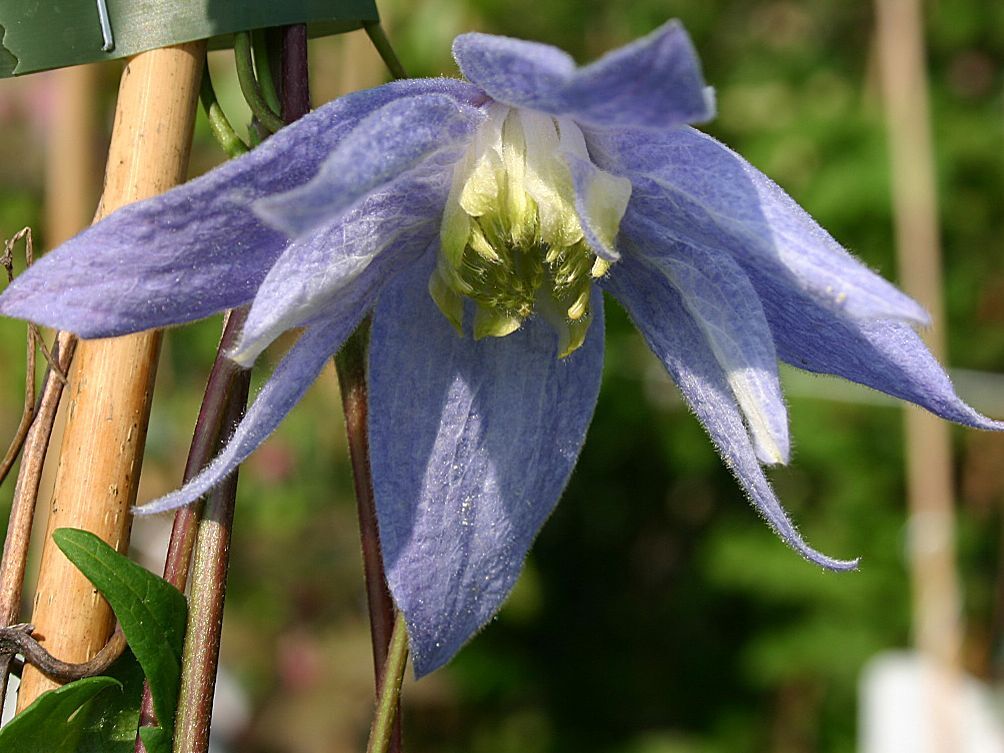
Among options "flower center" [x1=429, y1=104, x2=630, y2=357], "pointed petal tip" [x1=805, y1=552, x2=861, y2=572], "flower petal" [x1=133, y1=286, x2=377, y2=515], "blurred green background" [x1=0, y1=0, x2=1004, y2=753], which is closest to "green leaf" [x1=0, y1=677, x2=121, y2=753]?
"flower petal" [x1=133, y1=286, x2=377, y2=515]

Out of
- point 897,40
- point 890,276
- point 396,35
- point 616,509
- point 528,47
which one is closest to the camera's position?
point 528,47

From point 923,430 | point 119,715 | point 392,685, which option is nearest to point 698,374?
point 392,685

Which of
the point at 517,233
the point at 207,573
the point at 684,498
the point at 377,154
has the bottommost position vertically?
the point at 684,498

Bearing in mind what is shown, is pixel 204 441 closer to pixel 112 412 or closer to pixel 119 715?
pixel 112 412

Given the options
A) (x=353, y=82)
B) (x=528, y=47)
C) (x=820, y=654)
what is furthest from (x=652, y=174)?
(x=820, y=654)

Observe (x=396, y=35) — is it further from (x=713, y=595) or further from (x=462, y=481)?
(x=462, y=481)

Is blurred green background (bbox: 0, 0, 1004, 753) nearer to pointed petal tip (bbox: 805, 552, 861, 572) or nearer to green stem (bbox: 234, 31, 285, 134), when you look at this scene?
green stem (bbox: 234, 31, 285, 134)

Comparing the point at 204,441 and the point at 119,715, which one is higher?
the point at 204,441
